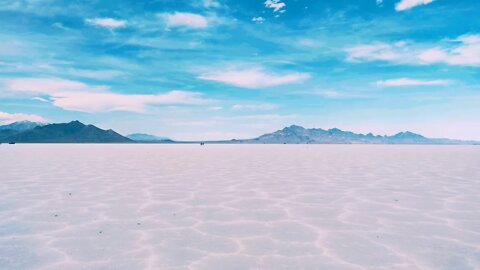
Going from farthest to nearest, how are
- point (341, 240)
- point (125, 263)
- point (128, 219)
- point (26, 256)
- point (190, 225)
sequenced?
1. point (128, 219)
2. point (190, 225)
3. point (341, 240)
4. point (26, 256)
5. point (125, 263)

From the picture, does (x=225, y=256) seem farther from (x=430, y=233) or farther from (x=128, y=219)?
(x=430, y=233)

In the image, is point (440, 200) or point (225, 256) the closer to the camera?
point (225, 256)

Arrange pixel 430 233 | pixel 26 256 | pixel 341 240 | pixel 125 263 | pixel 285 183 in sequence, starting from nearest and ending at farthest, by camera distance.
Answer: pixel 125 263 < pixel 26 256 < pixel 341 240 < pixel 430 233 < pixel 285 183

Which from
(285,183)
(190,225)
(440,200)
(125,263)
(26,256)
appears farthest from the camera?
(285,183)

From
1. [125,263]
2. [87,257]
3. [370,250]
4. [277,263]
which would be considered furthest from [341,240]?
[87,257]

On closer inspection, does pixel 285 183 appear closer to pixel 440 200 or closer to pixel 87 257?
pixel 440 200

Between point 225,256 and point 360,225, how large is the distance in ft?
10.4


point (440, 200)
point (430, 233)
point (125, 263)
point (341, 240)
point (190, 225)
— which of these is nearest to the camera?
point (125, 263)

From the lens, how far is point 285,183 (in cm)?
1352

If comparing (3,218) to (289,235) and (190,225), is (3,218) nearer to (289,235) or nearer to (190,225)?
(190,225)

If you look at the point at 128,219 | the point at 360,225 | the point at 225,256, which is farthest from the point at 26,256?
the point at 360,225

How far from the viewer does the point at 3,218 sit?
25.1 feet

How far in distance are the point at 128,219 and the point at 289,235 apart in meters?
3.42

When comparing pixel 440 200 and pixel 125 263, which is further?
pixel 440 200
